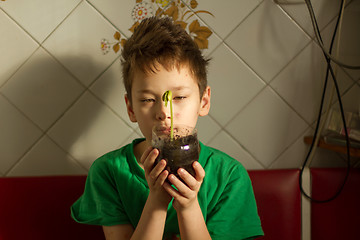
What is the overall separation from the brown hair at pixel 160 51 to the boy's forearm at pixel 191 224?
34 cm

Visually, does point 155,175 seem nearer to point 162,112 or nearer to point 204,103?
point 162,112

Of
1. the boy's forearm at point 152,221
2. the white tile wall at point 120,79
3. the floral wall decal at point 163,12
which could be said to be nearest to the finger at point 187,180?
the boy's forearm at point 152,221

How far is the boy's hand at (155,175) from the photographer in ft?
2.38

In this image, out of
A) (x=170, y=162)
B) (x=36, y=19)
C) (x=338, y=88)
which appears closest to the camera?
(x=170, y=162)

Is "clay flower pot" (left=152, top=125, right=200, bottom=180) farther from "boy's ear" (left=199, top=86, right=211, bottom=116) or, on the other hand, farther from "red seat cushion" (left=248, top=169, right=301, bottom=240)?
"red seat cushion" (left=248, top=169, right=301, bottom=240)

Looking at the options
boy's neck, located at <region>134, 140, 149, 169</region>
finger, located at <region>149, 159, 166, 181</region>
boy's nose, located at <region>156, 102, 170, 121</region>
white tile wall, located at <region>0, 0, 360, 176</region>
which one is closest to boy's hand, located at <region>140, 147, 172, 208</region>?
finger, located at <region>149, 159, 166, 181</region>

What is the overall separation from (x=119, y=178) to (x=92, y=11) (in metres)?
0.61

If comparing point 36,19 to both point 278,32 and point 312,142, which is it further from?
point 312,142

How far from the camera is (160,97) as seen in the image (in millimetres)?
850

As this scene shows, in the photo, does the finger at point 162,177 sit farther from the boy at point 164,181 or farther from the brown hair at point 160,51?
the brown hair at point 160,51

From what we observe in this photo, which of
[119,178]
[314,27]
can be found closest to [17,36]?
[119,178]

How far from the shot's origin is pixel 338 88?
1241 millimetres

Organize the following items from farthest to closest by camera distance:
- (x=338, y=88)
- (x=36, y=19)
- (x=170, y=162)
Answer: (x=338, y=88) → (x=36, y=19) → (x=170, y=162)

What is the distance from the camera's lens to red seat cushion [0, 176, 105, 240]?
44.0 inches
